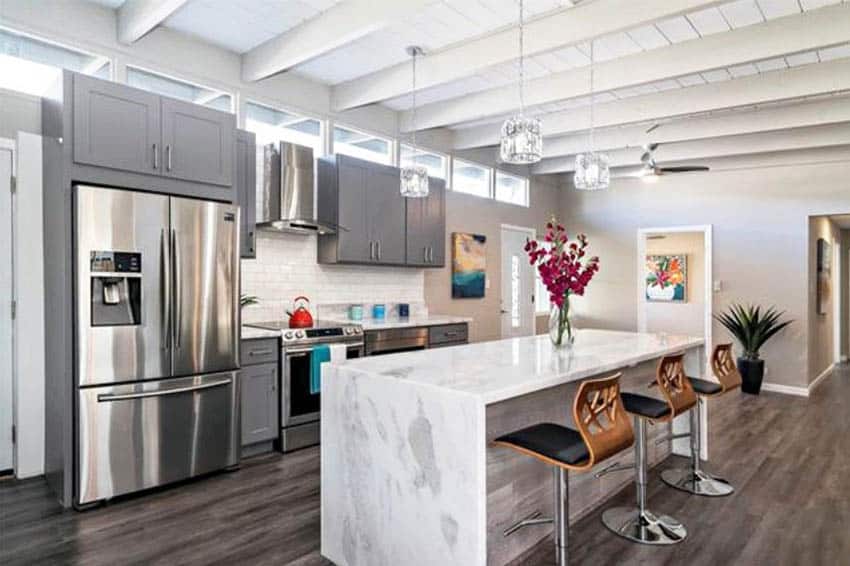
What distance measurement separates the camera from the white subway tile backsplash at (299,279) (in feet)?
15.2

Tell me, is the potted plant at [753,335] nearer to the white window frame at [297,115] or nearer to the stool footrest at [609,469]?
the stool footrest at [609,469]

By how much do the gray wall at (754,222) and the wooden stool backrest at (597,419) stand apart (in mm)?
5638

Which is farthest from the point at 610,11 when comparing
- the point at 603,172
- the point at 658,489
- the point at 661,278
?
the point at 661,278

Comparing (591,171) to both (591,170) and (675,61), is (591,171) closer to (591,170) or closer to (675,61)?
(591,170)

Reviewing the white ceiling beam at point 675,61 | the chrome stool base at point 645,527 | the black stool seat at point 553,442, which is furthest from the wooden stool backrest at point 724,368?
the white ceiling beam at point 675,61

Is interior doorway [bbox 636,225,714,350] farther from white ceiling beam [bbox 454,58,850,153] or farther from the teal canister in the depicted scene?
the teal canister

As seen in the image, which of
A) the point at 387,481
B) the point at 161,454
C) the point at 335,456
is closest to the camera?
the point at 387,481

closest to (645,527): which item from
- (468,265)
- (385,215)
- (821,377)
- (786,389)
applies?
(385,215)

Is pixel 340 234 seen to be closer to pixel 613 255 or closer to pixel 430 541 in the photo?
pixel 430 541

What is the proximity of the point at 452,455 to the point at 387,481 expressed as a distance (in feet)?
1.31

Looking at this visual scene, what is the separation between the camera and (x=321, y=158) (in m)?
4.98

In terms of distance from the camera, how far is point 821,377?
7.50 m

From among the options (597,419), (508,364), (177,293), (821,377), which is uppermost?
(177,293)

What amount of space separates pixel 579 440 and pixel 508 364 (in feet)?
1.61
